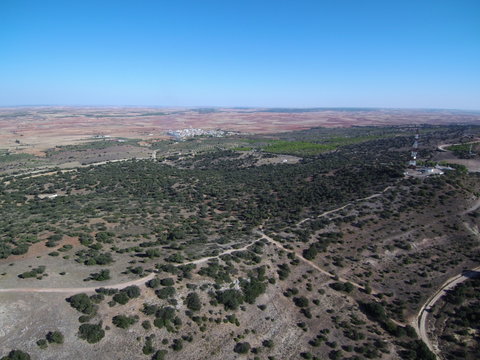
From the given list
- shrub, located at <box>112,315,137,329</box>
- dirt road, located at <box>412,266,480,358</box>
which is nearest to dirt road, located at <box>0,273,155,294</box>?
shrub, located at <box>112,315,137,329</box>

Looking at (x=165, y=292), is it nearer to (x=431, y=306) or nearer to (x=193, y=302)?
(x=193, y=302)

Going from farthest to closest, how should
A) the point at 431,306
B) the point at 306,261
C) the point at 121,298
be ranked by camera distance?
1. the point at 306,261
2. the point at 431,306
3. the point at 121,298

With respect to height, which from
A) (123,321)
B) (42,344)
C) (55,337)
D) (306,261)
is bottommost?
(306,261)

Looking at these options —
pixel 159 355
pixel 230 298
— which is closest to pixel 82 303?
pixel 159 355

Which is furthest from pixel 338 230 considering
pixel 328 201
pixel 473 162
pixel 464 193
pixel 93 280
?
pixel 473 162

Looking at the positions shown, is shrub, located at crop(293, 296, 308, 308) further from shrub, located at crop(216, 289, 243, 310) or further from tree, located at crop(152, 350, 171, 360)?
tree, located at crop(152, 350, 171, 360)

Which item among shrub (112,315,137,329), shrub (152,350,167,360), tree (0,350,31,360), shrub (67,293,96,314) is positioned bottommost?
shrub (152,350,167,360)
